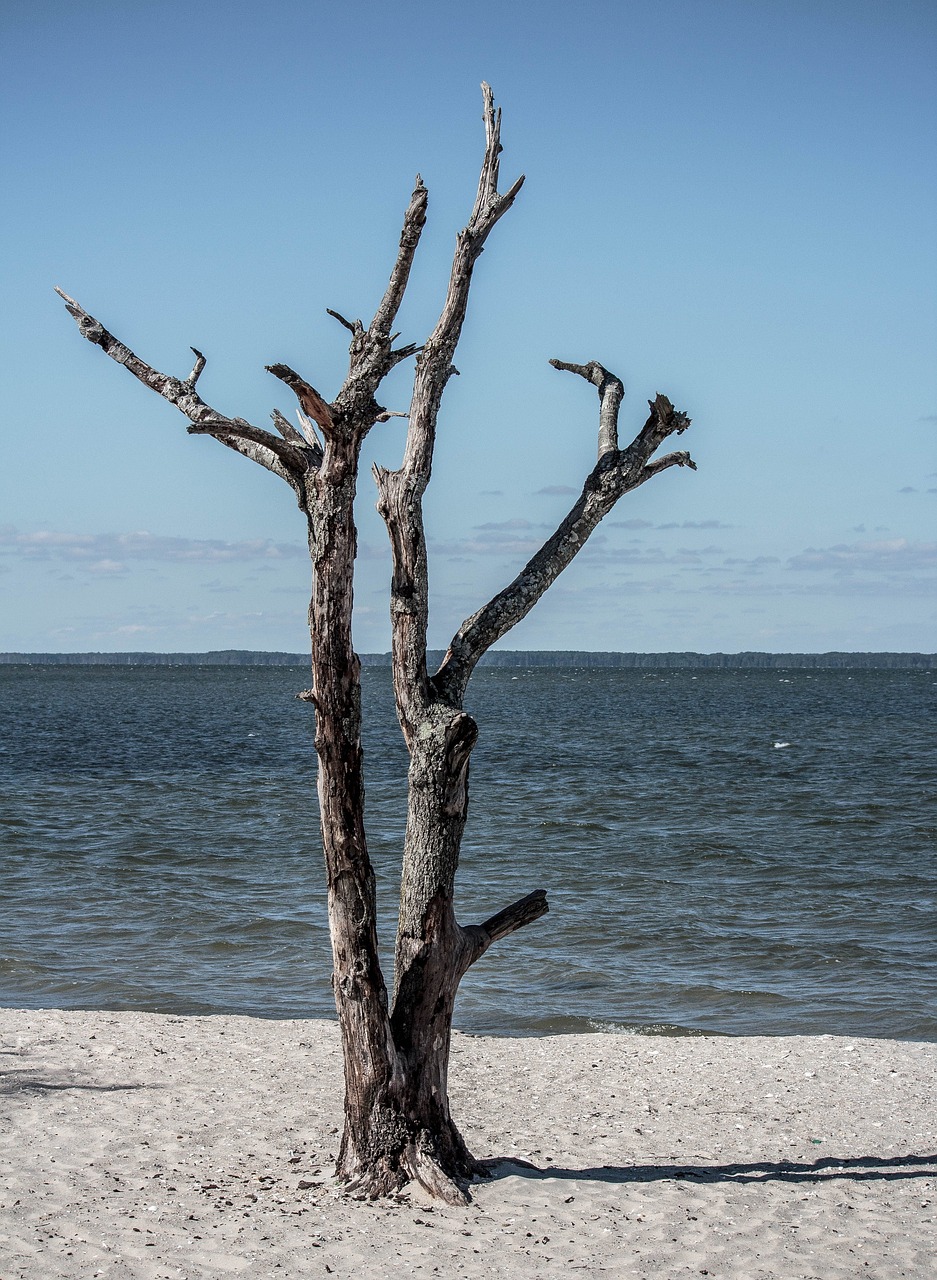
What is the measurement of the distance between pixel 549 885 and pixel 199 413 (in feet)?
47.5

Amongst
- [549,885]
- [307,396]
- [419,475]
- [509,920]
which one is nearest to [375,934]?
[509,920]

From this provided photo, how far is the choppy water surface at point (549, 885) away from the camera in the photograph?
513 inches

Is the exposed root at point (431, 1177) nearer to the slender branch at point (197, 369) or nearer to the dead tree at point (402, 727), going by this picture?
the dead tree at point (402, 727)

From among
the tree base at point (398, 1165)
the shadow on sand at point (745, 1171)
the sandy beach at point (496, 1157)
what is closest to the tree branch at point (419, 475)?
the tree base at point (398, 1165)

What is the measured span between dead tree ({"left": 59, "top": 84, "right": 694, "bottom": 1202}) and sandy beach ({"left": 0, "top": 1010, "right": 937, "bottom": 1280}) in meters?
0.52

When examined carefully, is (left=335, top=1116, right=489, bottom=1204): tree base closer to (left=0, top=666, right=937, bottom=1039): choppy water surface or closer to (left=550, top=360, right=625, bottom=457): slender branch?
(left=550, top=360, right=625, bottom=457): slender branch

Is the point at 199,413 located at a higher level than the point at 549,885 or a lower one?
higher

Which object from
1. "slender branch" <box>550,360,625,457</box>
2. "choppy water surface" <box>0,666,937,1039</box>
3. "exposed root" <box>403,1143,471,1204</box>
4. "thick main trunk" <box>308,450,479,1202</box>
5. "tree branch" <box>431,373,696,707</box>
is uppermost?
"slender branch" <box>550,360,625,457</box>

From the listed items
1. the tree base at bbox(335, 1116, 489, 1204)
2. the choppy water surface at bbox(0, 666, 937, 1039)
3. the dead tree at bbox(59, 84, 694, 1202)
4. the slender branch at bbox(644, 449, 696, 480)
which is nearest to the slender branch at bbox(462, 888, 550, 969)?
the dead tree at bbox(59, 84, 694, 1202)

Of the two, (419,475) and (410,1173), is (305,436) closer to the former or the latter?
(419,475)

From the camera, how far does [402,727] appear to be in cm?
658

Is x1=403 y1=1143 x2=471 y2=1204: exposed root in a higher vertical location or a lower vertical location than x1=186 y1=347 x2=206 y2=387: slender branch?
lower

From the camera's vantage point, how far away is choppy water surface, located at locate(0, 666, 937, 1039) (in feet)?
42.8

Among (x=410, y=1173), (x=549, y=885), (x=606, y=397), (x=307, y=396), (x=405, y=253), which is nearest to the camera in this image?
(x=307, y=396)
